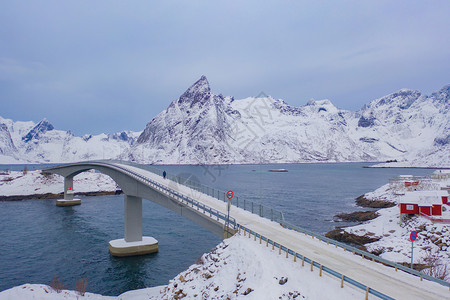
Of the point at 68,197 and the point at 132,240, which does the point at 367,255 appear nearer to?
the point at 132,240

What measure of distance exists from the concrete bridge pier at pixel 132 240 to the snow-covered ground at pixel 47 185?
68.9 metres

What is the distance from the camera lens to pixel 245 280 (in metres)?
18.8

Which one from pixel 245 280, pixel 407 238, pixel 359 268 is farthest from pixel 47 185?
pixel 359 268

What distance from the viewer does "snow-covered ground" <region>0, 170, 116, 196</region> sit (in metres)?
103

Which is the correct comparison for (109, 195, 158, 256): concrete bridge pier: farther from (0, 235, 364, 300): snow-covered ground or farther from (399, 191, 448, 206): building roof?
(399, 191, 448, 206): building roof

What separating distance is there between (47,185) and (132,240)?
80.3m

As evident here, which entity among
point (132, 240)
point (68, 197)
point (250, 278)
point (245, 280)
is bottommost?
point (132, 240)

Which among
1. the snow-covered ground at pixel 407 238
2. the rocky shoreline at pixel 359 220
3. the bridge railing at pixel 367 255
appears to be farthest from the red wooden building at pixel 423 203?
the bridge railing at pixel 367 255

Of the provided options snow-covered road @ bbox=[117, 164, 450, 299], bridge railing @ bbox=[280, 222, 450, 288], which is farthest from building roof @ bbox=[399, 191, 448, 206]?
snow-covered road @ bbox=[117, 164, 450, 299]

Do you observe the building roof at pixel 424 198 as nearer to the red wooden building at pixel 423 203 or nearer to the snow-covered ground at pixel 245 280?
the red wooden building at pixel 423 203

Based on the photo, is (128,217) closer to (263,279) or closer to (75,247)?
(75,247)

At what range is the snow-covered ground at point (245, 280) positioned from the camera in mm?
16156

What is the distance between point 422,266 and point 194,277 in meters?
22.0

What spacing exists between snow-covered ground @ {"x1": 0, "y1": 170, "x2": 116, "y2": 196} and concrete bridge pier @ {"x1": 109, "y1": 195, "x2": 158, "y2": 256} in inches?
2713
